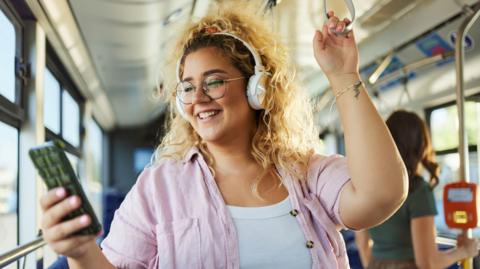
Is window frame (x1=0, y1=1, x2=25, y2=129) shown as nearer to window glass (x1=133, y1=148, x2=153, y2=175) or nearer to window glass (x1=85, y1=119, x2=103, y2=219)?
window glass (x1=85, y1=119, x2=103, y2=219)

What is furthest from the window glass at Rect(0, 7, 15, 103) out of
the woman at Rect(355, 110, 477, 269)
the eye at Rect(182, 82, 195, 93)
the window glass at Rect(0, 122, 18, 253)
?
the woman at Rect(355, 110, 477, 269)

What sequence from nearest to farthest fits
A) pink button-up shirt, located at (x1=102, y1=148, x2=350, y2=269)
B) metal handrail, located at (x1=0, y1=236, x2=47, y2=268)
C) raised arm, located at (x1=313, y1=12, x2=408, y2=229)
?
raised arm, located at (x1=313, y1=12, x2=408, y2=229) < pink button-up shirt, located at (x1=102, y1=148, x2=350, y2=269) < metal handrail, located at (x1=0, y1=236, x2=47, y2=268)

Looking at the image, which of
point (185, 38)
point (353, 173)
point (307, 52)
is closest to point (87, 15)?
point (307, 52)

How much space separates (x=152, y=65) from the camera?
19.4 feet

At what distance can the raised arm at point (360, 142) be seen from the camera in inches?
45.2

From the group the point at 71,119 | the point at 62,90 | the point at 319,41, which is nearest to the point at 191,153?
the point at 319,41

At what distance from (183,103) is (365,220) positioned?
53 cm

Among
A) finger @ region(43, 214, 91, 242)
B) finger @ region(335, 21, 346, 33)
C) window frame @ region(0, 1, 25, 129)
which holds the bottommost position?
finger @ region(43, 214, 91, 242)

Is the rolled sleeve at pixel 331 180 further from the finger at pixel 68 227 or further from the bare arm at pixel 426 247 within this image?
the bare arm at pixel 426 247

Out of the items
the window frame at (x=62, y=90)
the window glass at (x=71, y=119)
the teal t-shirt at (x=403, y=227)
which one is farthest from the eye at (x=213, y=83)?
the window glass at (x=71, y=119)

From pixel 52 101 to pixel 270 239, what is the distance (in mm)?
3661

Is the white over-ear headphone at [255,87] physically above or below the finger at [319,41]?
below

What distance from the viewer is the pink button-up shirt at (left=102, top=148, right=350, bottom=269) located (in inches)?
49.4

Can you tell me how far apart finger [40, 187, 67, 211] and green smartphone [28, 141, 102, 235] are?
10mm
